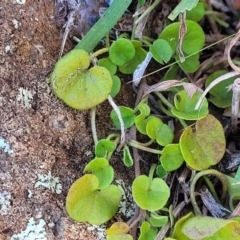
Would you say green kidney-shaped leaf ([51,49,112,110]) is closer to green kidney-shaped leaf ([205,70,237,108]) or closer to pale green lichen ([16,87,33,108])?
pale green lichen ([16,87,33,108])

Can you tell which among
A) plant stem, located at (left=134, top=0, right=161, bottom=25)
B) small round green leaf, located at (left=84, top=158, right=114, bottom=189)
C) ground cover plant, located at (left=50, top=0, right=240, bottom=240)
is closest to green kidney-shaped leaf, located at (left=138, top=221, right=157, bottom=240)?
ground cover plant, located at (left=50, top=0, right=240, bottom=240)

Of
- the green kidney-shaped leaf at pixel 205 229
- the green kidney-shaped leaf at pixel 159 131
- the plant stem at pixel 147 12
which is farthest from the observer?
the plant stem at pixel 147 12

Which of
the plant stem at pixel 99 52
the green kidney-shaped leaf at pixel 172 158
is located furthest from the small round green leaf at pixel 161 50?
the green kidney-shaped leaf at pixel 172 158

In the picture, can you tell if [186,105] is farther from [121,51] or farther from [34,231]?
[34,231]

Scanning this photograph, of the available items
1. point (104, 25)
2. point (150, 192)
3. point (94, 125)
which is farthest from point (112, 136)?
point (104, 25)

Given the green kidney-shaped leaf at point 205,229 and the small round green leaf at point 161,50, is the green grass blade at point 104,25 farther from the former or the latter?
the green kidney-shaped leaf at point 205,229

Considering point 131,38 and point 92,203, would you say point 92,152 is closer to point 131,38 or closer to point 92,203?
point 92,203

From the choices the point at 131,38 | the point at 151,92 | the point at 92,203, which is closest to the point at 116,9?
the point at 131,38
